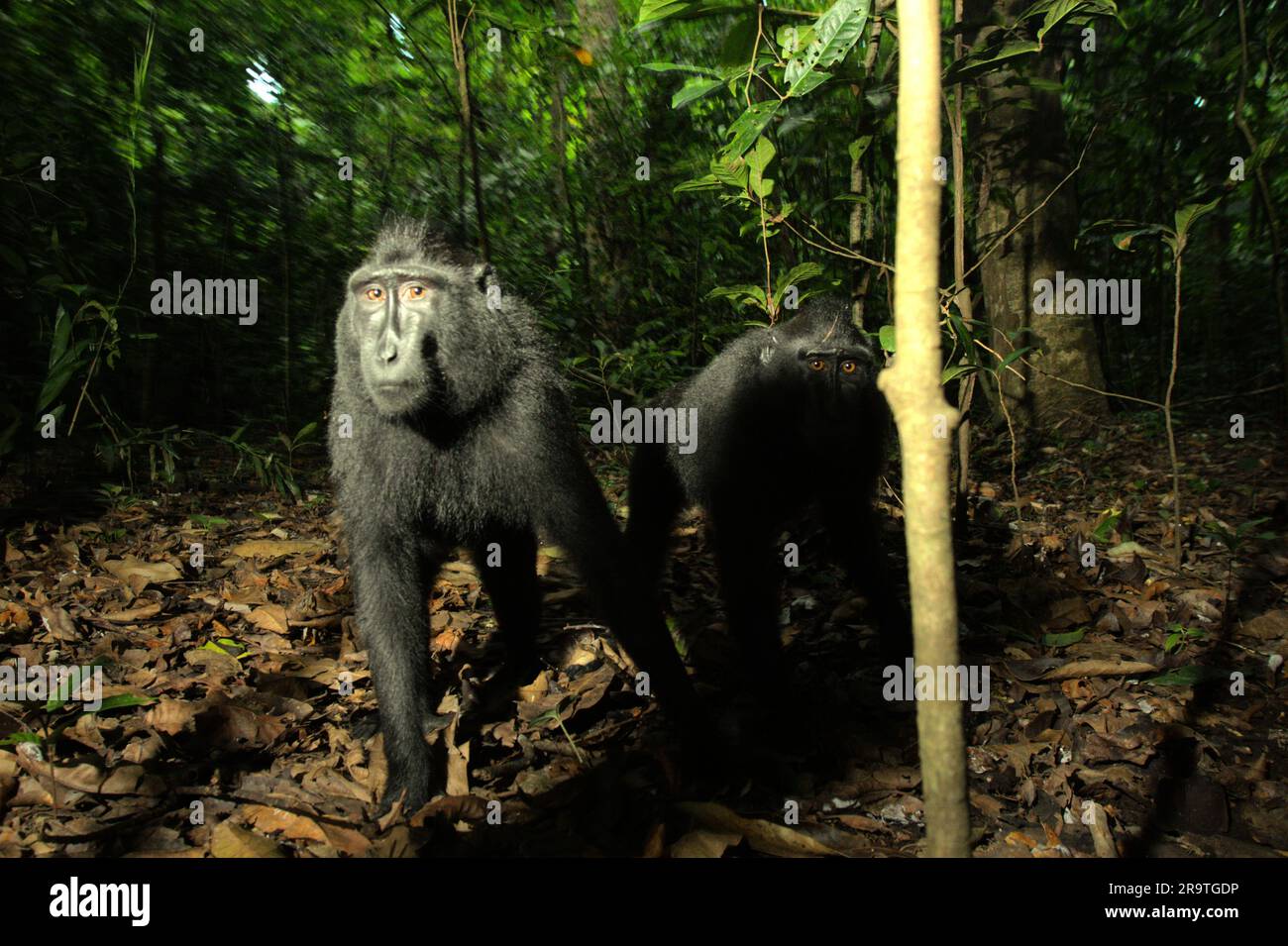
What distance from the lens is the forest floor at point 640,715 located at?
291 cm

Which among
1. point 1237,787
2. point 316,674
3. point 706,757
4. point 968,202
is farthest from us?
point 968,202

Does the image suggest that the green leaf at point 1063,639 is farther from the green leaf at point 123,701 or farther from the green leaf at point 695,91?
the green leaf at point 123,701

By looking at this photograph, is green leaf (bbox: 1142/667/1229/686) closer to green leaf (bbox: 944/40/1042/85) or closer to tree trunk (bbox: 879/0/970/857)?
tree trunk (bbox: 879/0/970/857)

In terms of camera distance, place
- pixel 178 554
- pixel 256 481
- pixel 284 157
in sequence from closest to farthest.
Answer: pixel 178 554 → pixel 256 481 → pixel 284 157

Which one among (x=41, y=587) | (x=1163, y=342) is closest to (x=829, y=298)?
(x=41, y=587)

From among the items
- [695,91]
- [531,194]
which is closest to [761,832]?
[695,91]

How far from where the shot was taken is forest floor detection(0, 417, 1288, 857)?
2.91m

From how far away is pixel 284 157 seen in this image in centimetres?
1009

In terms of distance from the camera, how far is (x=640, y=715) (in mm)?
3947

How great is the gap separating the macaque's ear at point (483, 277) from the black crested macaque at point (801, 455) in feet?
5.84

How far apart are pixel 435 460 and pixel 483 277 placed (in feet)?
3.33

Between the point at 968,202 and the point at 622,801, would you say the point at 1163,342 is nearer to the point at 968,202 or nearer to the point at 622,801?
the point at 968,202

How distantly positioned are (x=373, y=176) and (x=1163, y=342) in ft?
37.1

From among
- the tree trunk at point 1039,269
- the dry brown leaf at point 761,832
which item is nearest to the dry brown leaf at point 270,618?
the dry brown leaf at point 761,832
